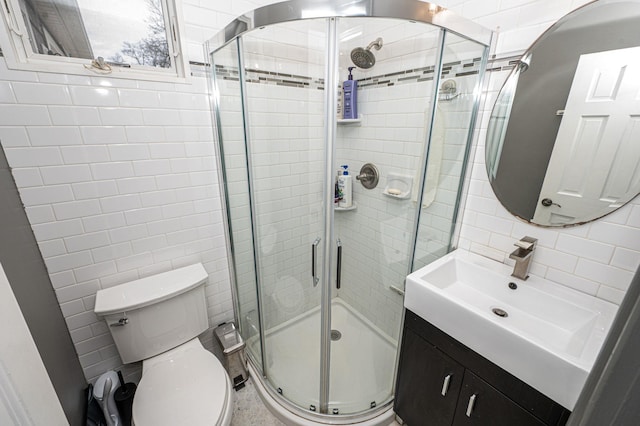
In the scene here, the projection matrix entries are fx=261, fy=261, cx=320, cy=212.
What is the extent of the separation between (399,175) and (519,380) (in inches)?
42.7

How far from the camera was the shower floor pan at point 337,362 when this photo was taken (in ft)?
5.07

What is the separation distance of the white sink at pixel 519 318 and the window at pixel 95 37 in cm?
165

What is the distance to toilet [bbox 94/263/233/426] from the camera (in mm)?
1159

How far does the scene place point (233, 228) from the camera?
167 centimetres

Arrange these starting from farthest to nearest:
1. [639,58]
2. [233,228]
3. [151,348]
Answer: [233,228] < [151,348] < [639,58]

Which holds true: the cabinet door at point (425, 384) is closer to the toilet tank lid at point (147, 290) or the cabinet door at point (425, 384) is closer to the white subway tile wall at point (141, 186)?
the white subway tile wall at point (141, 186)

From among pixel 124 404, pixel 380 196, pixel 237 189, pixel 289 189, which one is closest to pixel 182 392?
pixel 124 404

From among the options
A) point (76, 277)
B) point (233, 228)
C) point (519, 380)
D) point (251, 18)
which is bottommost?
point (519, 380)

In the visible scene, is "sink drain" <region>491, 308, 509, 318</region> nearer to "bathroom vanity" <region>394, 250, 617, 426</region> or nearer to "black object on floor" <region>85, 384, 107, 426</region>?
"bathroom vanity" <region>394, 250, 617, 426</region>

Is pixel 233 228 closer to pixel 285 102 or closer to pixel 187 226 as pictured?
pixel 187 226

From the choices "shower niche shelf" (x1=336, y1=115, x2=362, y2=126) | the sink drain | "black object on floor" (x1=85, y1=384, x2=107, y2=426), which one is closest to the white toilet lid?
"black object on floor" (x1=85, y1=384, x2=107, y2=426)

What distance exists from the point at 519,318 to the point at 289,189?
1.33 m

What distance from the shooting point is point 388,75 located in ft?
4.93

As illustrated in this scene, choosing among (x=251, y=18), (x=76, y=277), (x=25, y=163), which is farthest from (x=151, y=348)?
(x=251, y=18)
